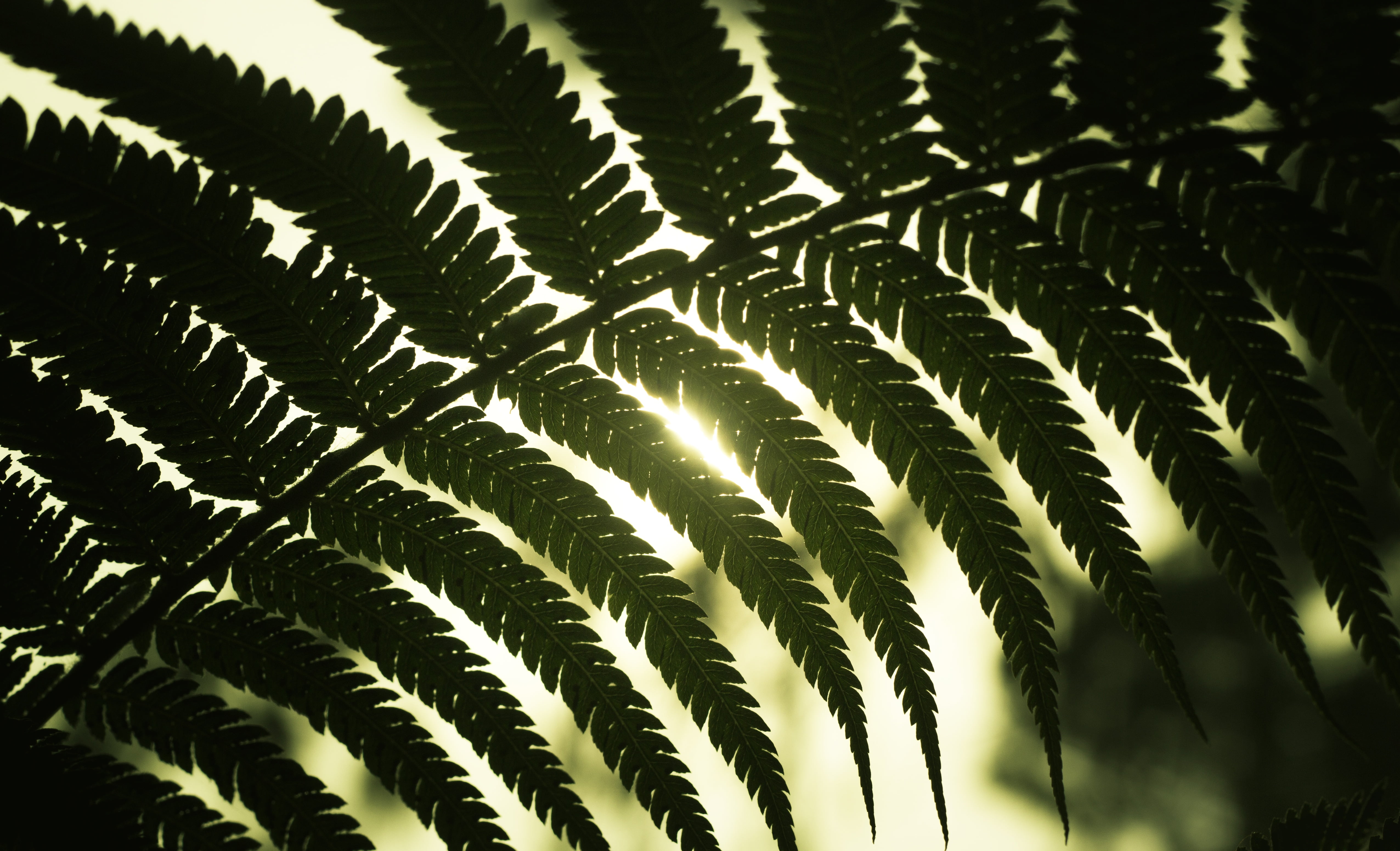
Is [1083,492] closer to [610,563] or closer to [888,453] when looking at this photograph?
[888,453]

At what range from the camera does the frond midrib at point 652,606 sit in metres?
0.96

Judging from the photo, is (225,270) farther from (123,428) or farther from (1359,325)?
(1359,325)

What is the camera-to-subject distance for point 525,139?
29.3 inches

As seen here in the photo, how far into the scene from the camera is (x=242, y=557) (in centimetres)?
95

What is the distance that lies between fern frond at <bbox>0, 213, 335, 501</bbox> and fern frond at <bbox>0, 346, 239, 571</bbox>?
4cm

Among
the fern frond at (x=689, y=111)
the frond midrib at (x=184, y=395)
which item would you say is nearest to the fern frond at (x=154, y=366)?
the frond midrib at (x=184, y=395)

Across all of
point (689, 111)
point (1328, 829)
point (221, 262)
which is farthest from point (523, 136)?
point (1328, 829)

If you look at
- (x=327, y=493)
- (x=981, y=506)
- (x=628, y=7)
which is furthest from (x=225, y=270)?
(x=981, y=506)

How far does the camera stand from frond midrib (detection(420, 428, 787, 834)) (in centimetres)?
96

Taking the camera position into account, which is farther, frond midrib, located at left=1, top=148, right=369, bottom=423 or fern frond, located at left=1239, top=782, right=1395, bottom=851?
fern frond, located at left=1239, top=782, right=1395, bottom=851

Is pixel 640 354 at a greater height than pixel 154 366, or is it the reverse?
pixel 154 366

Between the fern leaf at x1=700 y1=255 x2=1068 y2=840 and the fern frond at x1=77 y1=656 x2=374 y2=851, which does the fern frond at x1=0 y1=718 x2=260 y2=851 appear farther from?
the fern leaf at x1=700 y1=255 x2=1068 y2=840

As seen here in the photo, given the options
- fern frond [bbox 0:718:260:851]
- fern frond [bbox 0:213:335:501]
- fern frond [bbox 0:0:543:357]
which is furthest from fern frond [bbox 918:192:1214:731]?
fern frond [bbox 0:718:260:851]

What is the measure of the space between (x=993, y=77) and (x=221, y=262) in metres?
0.85
